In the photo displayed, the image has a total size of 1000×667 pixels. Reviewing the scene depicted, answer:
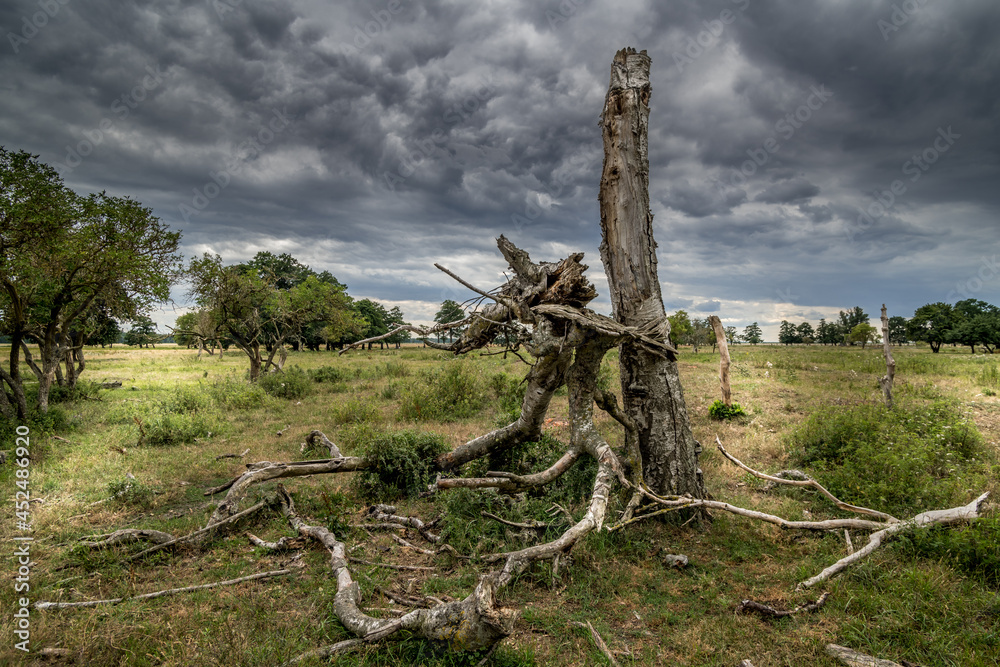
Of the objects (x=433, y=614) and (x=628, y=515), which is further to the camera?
(x=628, y=515)

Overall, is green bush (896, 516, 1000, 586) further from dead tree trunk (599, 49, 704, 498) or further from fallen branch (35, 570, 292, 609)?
fallen branch (35, 570, 292, 609)

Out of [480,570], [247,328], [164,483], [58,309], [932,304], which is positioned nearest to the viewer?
[480,570]

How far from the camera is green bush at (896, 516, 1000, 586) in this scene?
165 inches

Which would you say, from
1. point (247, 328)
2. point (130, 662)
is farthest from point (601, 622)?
point (247, 328)

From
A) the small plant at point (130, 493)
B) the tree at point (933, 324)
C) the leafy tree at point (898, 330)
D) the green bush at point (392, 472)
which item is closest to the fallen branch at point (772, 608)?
the green bush at point (392, 472)

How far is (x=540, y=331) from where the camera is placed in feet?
19.5

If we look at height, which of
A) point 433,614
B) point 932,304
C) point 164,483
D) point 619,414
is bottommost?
point 164,483

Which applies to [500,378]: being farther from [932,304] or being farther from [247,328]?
[932,304]

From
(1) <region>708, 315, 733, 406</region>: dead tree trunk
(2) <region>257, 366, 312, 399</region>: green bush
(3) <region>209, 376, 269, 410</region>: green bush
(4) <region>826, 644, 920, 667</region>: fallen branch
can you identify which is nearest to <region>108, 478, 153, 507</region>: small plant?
(3) <region>209, 376, 269, 410</region>: green bush

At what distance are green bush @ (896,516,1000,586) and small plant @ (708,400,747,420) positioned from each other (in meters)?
8.56

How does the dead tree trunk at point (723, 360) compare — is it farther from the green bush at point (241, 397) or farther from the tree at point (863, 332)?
A: the tree at point (863, 332)

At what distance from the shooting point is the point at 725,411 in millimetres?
13164

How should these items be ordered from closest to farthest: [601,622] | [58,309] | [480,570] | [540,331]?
[601,622], [480,570], [540,331], [58,309]

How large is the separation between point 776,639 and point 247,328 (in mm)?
24328
